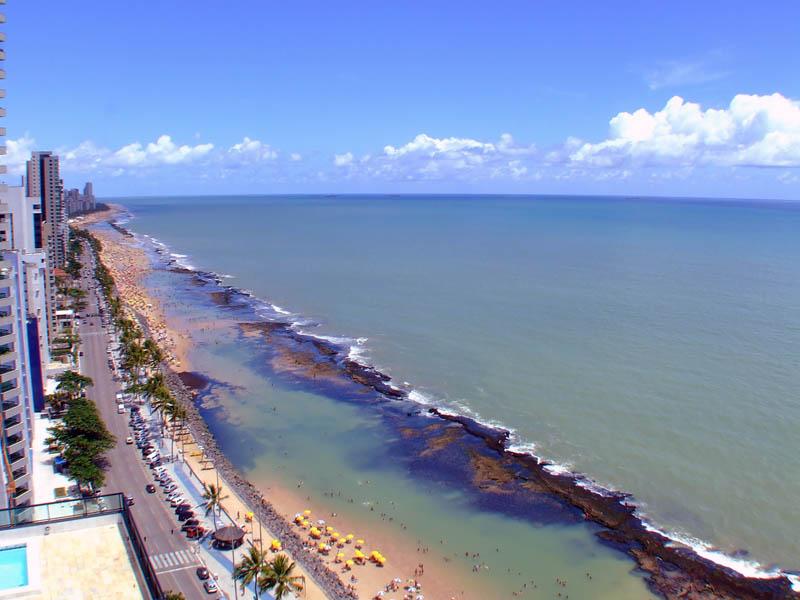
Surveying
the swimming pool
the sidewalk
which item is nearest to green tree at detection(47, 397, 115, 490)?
the sidewalk

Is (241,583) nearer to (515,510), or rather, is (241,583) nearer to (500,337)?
(515,510)

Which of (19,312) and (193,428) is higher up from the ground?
(19,312)

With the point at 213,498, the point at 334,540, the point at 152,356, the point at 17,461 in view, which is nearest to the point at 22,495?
the point at 17,461

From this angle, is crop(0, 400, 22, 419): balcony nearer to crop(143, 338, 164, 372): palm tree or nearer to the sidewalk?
the sidewalk

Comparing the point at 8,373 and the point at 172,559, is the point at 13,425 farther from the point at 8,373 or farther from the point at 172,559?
the point at 172,559

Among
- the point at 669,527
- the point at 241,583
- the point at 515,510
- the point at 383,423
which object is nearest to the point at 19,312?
the point at 241,583

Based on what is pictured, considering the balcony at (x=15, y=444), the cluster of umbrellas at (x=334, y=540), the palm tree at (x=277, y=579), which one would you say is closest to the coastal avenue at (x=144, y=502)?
the palm tree at (x=277, y=579)

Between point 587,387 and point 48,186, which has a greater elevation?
point 48,186
